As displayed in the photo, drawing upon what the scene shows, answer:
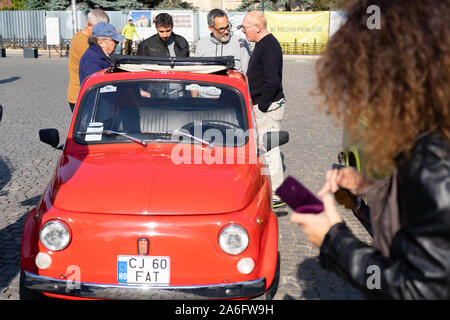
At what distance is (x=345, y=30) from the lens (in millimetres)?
1553

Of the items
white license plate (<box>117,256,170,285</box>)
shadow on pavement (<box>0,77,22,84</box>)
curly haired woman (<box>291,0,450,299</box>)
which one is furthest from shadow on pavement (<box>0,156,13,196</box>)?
shadow on pavement (<box>0,77,22,84</box>)

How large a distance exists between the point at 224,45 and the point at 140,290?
4.70 metres

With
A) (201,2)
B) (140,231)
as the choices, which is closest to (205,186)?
(140,231)

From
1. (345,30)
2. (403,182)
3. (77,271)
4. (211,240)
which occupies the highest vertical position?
(345,30)

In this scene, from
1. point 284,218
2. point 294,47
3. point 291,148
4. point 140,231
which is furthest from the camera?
point 294,47

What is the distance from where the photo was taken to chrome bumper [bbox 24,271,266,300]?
10.0 feet

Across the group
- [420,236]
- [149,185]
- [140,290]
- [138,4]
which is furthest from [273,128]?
[138,4]

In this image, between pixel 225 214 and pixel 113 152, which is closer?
pixel 225 214

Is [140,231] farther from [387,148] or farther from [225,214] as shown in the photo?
[387,148]

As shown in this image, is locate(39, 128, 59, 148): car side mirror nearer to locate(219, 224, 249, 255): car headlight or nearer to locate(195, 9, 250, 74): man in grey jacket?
locate(219, 224, 249, 255): car headlight

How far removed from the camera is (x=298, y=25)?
101ft

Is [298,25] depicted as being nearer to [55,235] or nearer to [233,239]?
[233,239]

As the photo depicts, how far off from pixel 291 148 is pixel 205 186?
572cm

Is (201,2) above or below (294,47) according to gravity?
above
